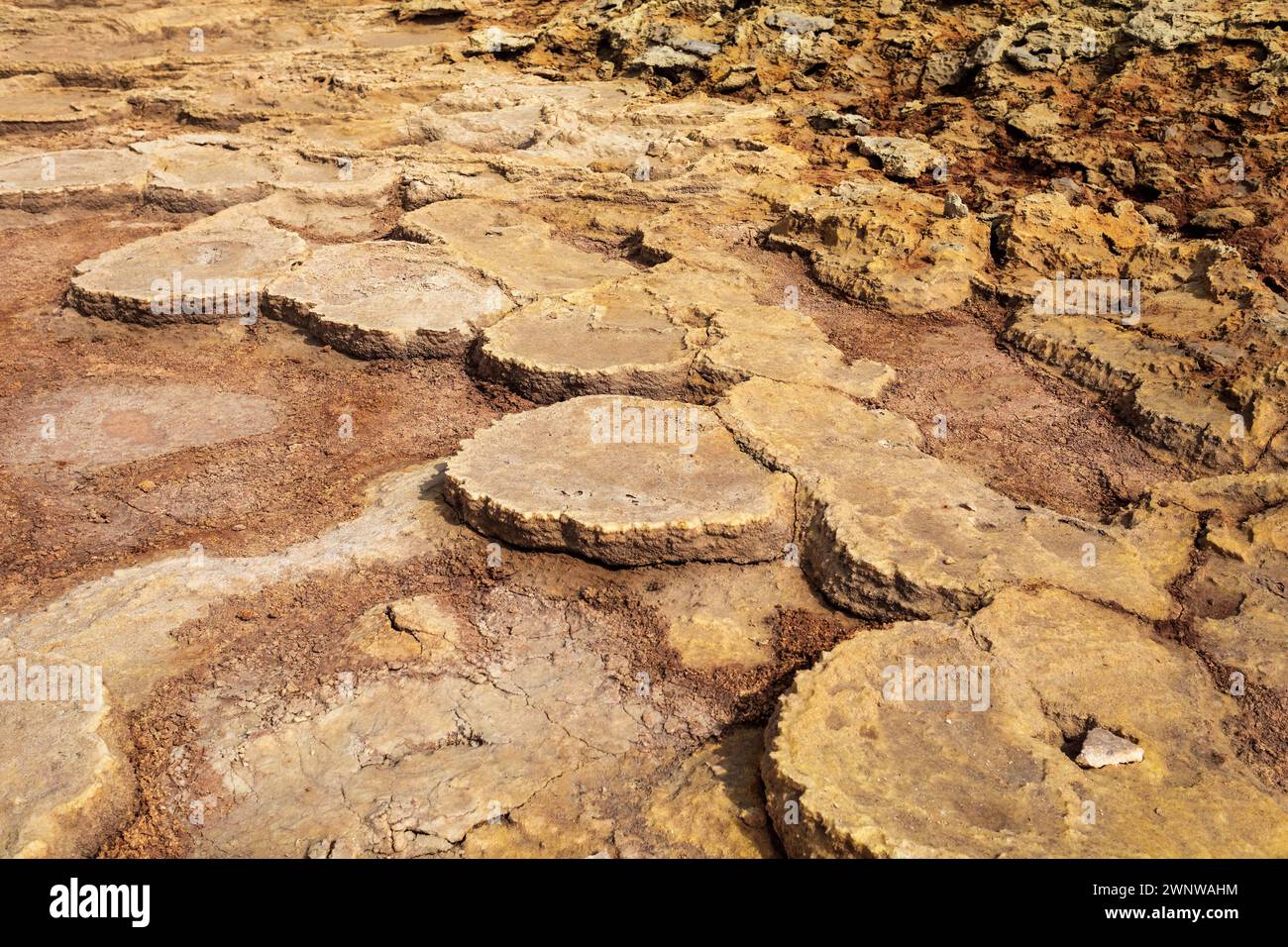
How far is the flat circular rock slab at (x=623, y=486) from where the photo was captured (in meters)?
3.59

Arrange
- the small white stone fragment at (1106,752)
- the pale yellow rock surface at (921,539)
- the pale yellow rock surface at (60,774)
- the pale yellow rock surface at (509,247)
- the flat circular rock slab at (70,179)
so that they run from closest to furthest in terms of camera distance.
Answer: the pale yellow rock surface at (60,774) < the small white stone fragment at (1106,752) < the pale yellow rock surface at (921,539) < the pale yellow rock surface at (509,247) < the flat circular rock slab at (70,179)

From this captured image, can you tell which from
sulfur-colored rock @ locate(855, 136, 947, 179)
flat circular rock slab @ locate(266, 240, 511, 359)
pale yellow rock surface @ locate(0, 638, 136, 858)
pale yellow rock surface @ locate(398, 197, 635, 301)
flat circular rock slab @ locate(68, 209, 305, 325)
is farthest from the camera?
sulfur-colored rock @ locate(855, 136, 947, 179)

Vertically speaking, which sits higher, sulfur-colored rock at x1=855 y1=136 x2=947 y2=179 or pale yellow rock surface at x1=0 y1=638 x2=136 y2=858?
sulfur-colored rock at x1=855 y1=136 x2=947 y2=179

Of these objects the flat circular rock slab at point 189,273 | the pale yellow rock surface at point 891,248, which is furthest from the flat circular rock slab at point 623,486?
the flat circular rock slab at point 189,273

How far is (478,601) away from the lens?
3.56m

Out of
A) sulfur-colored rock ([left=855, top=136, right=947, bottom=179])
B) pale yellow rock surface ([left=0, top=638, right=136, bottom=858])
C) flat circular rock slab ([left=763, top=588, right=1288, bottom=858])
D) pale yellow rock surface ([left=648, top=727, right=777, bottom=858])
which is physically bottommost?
pale yellow rock surface ([left=0, top=638, right=136, bottom=858])

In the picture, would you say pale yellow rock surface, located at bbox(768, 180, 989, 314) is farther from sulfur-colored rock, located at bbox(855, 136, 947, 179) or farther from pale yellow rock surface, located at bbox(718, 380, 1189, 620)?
pale yellow rock surface, located at bbox(718, 380, 1189, 620)

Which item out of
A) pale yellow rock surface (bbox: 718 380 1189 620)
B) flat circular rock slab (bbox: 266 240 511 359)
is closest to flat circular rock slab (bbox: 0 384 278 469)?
flat circular rock slab (bbox: 266 240 511 359)

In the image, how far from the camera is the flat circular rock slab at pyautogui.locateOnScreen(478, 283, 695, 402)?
4816mm

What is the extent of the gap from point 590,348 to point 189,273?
265 cm

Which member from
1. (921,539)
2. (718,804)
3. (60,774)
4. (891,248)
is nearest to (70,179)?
(891,248)

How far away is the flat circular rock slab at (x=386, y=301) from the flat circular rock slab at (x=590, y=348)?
11.0 inches

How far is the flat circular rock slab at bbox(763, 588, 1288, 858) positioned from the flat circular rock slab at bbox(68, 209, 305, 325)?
4327 millimetres

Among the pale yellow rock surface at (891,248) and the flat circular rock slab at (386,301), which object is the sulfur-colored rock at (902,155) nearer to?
the pale yellow rock surface at (891,248)
